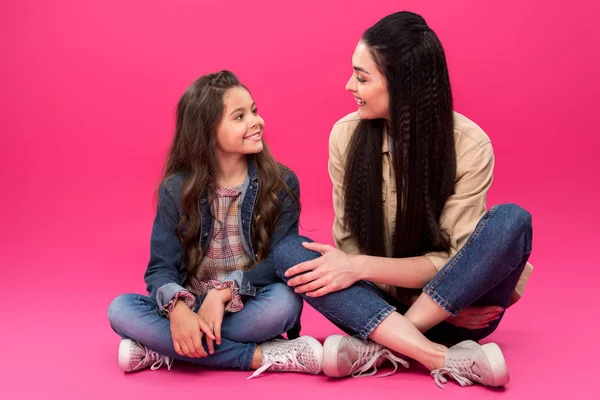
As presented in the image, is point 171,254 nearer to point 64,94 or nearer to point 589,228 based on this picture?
point 589,228

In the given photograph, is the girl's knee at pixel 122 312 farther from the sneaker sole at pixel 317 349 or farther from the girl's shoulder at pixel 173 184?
the sneaker sole at pixel 317 349

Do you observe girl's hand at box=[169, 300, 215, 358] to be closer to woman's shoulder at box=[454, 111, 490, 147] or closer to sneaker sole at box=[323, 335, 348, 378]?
sneaker sole at box=[323, 335, 348, 378]

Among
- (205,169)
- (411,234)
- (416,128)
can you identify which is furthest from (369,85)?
(205,169)

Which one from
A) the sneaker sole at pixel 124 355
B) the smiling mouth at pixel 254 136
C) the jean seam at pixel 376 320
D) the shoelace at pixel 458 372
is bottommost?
the shoelace at pixel 458 372

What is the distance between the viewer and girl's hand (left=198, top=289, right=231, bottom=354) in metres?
2.56

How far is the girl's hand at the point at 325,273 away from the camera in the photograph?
8.32ft

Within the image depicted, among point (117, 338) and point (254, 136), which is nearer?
point (254, 136)

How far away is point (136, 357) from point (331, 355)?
1.87ft

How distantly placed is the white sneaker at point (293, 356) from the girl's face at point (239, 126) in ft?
1.93

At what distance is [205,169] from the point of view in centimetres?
279

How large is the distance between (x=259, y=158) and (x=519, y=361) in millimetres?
992

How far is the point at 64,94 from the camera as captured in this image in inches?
203

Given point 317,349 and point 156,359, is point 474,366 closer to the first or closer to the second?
point 317,349

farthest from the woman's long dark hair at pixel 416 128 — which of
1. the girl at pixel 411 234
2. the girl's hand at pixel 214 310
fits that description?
the girl's hand at pixel 214 310
